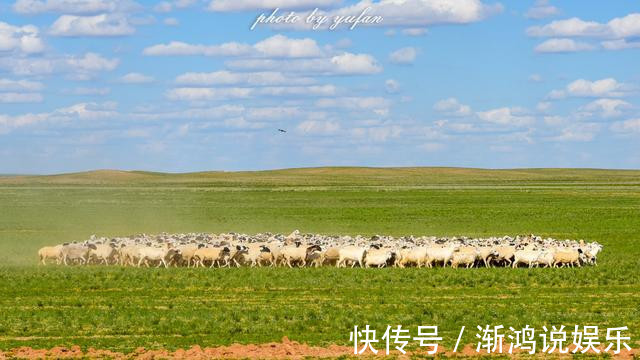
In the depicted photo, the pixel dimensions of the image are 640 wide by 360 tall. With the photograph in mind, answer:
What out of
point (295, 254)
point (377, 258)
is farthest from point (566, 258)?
point (295, 254)

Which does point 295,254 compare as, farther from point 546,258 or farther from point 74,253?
point 546,258

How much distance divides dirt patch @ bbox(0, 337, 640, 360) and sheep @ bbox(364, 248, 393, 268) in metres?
14.6

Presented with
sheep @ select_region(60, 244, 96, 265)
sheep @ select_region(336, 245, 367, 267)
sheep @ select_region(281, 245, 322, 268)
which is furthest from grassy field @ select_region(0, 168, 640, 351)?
sheep @ select_region(281, 245, 322, 268)

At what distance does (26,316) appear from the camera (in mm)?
23094

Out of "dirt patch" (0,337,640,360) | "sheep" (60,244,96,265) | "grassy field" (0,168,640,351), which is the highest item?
"sheep" (60,244,96,265)

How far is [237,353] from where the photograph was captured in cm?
1877

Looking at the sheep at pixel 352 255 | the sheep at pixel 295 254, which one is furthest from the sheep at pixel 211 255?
the sheep at pixel 352 255

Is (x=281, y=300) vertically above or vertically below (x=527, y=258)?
below

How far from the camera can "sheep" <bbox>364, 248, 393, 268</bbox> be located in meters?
34.0

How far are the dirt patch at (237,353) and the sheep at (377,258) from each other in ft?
47.9

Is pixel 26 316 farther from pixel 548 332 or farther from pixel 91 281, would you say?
pixel 548 332

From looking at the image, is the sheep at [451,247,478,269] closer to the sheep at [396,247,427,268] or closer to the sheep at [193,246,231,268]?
the sheep at [396,247,427,268]

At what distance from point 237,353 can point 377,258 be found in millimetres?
15581

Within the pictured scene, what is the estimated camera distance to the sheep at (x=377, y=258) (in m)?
34.0
